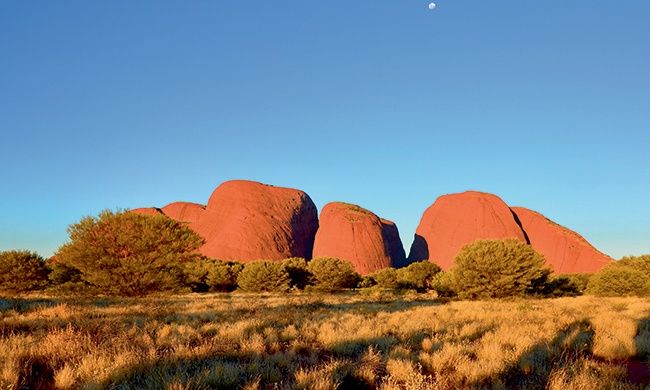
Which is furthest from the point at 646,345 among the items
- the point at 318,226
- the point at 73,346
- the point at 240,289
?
the point at 318,226

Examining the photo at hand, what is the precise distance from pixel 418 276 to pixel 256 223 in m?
32.9

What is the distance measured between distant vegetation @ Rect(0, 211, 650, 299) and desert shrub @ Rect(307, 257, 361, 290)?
0.39 feet

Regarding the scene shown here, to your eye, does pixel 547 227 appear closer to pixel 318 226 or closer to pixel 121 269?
pixel 318 226

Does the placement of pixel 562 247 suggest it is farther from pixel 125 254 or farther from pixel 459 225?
pixel 125 254

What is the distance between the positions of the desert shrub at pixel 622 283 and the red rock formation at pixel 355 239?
4094cm

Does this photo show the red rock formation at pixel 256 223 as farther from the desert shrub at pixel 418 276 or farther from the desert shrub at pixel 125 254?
the desert shrub at pixel 125 254

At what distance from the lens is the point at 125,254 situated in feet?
76.6

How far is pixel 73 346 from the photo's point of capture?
6816 mm

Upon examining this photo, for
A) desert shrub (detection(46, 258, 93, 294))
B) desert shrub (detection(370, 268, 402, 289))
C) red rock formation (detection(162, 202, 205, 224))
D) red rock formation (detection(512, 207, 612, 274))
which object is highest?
red rock formation (detection(162, 202, 205, 224))

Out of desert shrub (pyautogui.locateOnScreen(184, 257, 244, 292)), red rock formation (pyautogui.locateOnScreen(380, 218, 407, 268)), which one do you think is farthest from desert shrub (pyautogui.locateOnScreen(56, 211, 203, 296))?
red rock formation (pyautogui.locateOnScreen(380, 218, 407, 268))

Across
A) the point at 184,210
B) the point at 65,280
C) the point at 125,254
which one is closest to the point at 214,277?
the point at 65,280

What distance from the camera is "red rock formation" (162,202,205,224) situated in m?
91.1

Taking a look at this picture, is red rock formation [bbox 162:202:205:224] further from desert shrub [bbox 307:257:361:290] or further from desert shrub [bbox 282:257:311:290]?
desert shrub [bbox 307:257:361:290]

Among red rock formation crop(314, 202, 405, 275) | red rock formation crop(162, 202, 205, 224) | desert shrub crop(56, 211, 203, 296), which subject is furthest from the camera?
red rock formation crop(162, 202, 205, 224)
